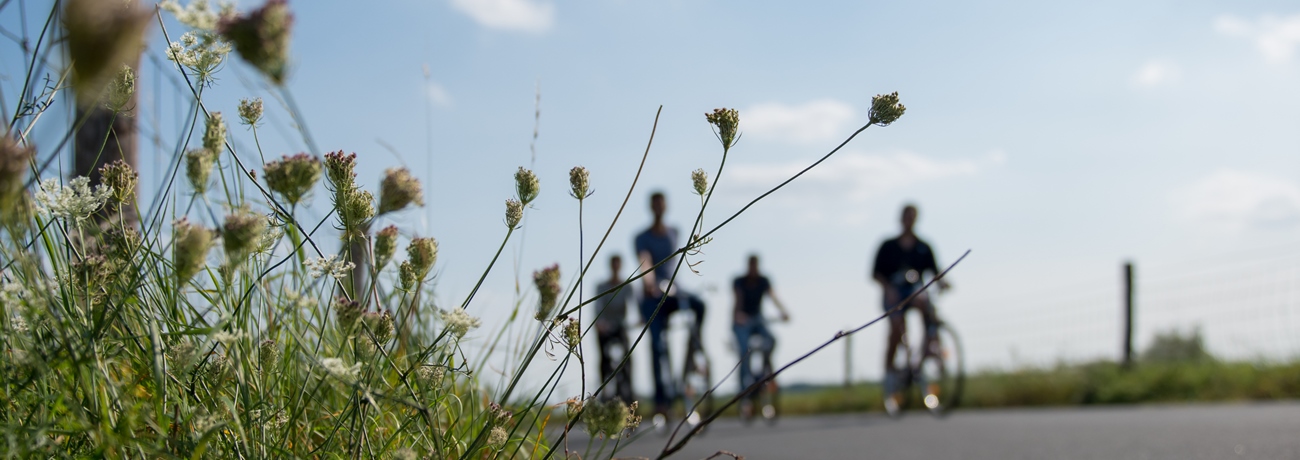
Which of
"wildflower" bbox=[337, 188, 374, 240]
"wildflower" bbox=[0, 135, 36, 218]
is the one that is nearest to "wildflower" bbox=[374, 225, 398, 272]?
"wildflower" bbox=[337, 188, 374, 240]

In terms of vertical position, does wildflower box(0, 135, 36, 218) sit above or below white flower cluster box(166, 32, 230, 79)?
below

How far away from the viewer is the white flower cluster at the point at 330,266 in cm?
136

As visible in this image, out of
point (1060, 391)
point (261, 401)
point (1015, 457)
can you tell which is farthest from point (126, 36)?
point (1060, 391)

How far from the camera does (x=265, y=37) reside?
33.5 inches

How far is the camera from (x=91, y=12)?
0.74 meters

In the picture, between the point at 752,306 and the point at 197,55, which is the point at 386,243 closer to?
the point at 197,55

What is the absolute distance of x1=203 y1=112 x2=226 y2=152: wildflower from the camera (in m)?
1.28

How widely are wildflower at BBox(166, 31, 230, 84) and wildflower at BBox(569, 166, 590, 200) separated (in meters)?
0.51

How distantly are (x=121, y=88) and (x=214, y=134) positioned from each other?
339 mm

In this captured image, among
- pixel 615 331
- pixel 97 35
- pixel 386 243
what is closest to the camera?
pixel 97 35

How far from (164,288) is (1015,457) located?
400cm

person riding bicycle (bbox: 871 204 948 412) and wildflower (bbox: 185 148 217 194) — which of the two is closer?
wildflower (bbox: 185 148 217 194)

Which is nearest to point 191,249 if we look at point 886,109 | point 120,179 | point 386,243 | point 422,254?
point 386,243

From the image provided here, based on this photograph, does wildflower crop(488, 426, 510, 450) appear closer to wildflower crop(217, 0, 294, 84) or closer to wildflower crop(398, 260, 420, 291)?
wildflower crop(398, 260, 420, 291)
